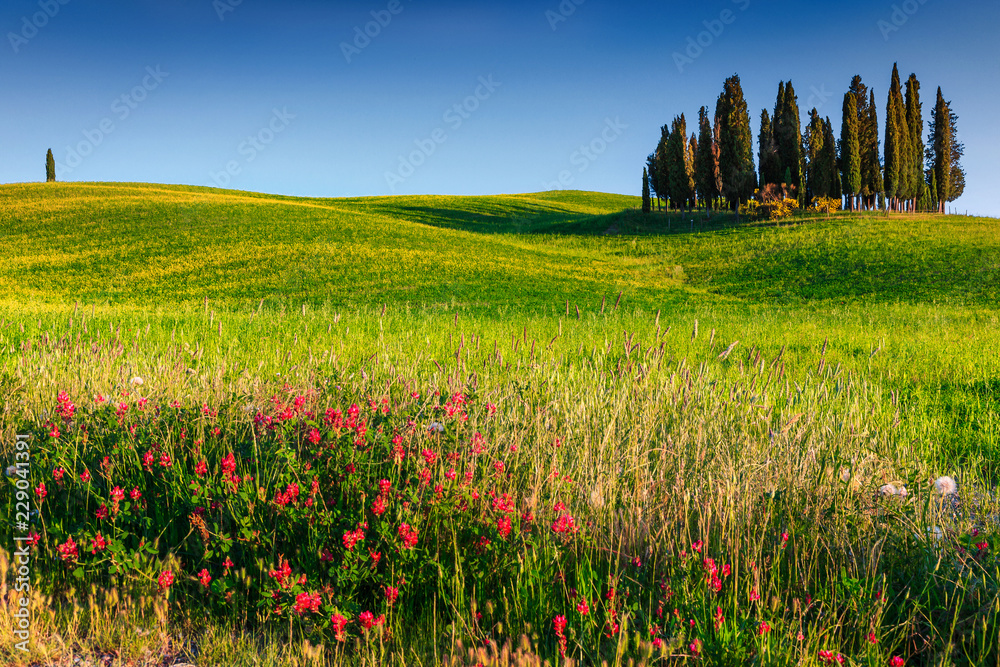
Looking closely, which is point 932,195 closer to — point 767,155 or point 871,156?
point 871,156

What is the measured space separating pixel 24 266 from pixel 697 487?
37.4m

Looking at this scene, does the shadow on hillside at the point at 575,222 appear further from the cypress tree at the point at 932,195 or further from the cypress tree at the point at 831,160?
the cypress tree at the point at 932,195

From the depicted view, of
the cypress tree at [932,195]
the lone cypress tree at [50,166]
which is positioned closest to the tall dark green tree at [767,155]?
the cypress tree at [932,195]

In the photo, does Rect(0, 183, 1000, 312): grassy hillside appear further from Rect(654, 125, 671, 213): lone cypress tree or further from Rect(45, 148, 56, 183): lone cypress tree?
Rect(45, 148, 56, 183): lone cypress tree

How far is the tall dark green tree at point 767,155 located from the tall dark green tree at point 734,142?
107cm

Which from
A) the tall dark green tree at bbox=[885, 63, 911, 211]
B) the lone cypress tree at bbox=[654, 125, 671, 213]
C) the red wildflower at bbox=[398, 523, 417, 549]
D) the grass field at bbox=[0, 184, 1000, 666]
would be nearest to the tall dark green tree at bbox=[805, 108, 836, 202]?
the tall dark green tree at bbox=[885, 63, 911, 211]

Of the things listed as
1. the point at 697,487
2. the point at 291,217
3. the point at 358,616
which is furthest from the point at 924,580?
the point at 291,217

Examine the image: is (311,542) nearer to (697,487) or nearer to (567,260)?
(697,487)

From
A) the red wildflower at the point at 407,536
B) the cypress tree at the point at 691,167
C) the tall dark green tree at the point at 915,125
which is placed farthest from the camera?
the cypress tree at the point at 691,167

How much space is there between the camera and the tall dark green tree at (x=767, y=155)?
49344 mm

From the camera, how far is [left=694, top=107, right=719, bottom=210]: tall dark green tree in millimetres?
50156

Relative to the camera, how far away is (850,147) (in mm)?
46969

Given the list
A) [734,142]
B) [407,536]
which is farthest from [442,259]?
[734,142]

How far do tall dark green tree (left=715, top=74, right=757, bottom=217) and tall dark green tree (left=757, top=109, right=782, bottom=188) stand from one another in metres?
1.07
